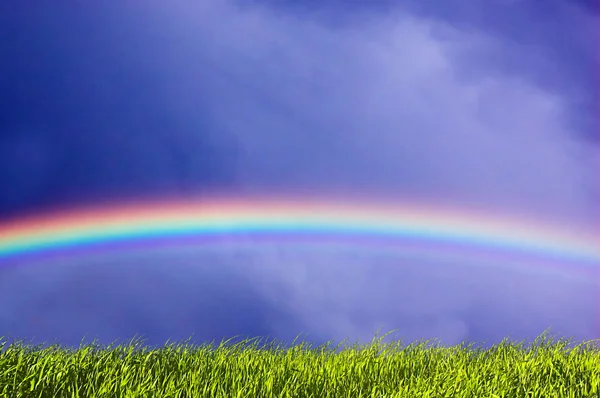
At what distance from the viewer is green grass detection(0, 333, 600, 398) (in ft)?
18.6

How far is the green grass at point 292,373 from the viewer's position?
5.68 metres

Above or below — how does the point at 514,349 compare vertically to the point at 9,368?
above

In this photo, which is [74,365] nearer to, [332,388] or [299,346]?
[332,388]

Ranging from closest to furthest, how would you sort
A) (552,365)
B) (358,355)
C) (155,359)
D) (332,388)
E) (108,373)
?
(332,388) < (108,373) < (552,365) < (155,359) < (358,355)

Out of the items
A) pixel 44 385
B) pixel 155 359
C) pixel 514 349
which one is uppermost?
pixel 514 349

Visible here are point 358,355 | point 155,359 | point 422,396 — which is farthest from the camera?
point 358,355

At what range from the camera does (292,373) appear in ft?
21.6

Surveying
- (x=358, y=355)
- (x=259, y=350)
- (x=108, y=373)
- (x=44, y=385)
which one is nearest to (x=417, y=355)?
(x=358, y=355)

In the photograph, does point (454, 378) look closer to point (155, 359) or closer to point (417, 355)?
point (417, 355)

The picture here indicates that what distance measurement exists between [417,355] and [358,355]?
2.85ft

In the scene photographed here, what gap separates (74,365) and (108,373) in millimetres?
379

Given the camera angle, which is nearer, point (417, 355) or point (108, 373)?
point (108, 373)

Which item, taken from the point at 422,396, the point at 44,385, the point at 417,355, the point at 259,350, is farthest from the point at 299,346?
the point at 44,385

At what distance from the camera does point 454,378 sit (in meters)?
6.60
